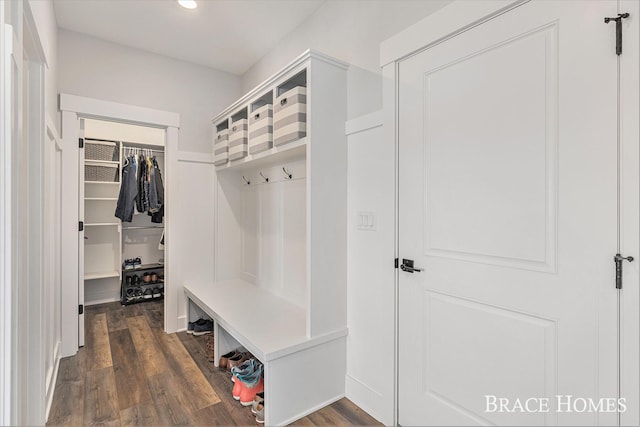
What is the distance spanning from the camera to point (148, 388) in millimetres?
2145

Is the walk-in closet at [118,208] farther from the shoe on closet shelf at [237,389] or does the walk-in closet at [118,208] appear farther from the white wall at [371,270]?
the white wall at [371,270]

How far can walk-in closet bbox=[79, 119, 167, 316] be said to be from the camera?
3967 mm

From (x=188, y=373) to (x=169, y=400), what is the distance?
332mm

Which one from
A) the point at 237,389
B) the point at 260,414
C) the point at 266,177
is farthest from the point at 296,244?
the point at 260,414

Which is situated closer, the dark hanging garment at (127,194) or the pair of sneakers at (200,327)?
the pair of sneakers at (200,327)

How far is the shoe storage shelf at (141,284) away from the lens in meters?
4.06

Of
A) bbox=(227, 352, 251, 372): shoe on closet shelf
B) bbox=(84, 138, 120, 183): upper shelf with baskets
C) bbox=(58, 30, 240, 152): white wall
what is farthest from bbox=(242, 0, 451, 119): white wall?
bbox=(84, 138, 120, 183): upper shelf with baskets

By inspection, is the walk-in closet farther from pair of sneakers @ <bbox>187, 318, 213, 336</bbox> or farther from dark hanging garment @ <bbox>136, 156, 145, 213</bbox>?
pair of sneakers @ <bbox>187, 318, 213, 336</bbox>

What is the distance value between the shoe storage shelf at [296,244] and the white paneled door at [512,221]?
45 centimetres

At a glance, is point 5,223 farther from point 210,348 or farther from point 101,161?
point 101,161

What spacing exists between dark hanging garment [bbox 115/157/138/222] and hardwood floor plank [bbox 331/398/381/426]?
3.29 meters

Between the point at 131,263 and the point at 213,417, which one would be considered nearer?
the point at 213,417

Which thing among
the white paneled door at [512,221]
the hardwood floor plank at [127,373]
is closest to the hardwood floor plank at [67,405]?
the hardwood floor plank at [127,373]

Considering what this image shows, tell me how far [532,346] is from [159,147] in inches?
181
